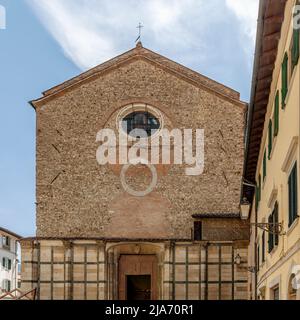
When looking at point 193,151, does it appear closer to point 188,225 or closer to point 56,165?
point 188,225

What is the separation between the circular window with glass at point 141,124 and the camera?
31234 millimetres

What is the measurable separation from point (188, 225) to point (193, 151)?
3.38 metres

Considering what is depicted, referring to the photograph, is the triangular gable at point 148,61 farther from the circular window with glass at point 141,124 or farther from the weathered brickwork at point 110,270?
the weathered brickwork at point 110,270

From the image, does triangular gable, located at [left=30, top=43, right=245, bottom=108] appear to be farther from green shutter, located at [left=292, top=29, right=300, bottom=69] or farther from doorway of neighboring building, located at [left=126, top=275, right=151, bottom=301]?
green shutter, located at [left=292, top=29, right=300, bottom=69]

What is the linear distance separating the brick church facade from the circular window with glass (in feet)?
0.77

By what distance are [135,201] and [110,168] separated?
1.90m

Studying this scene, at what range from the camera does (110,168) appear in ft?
101

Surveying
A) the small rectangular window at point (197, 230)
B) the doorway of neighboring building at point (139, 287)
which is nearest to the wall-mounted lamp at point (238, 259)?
the small rectangular window at point (197, 230)

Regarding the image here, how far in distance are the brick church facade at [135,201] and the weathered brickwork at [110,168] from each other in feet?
0.15

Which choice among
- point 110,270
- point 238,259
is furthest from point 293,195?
point 110,270

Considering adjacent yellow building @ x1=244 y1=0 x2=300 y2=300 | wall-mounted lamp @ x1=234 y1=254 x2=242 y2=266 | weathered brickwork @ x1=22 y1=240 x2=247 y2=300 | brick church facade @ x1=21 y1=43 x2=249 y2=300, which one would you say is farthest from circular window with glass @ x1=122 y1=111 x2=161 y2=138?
adjacent yellow building @ x1=244 y1=0 x2=300 y2=300

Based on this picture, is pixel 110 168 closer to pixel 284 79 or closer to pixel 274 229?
pixel 274 229

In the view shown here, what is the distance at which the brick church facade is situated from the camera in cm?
2847
